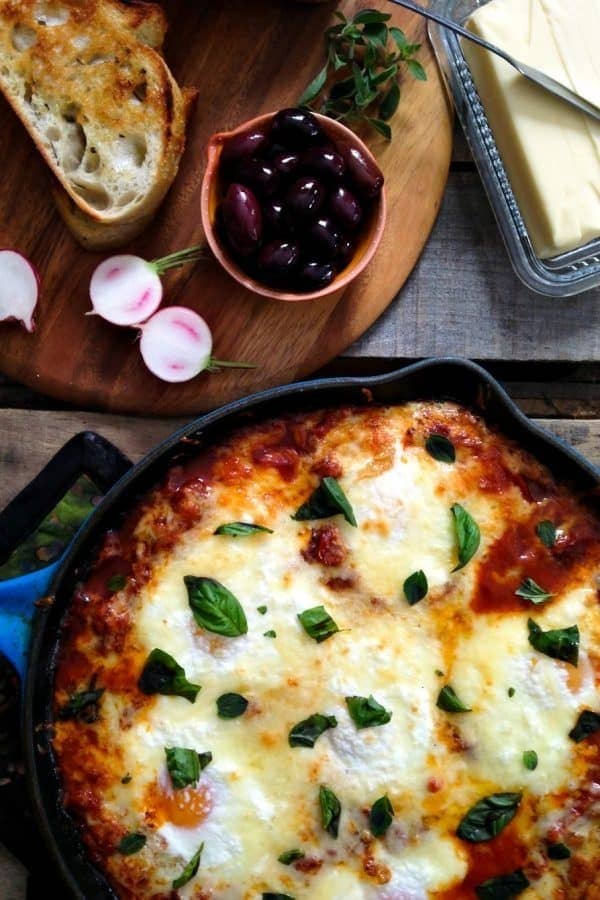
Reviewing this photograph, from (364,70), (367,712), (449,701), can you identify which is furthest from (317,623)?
(364,70)

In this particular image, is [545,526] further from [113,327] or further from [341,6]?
[341,6]

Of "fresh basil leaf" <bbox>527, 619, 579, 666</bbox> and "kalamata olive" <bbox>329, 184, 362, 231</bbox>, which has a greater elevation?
"kalamata olive" <bbox>329, 184, 362, 231</bbox>

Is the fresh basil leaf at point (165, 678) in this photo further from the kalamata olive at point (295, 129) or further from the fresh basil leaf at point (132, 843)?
the kalamata olive at point (295, 129)

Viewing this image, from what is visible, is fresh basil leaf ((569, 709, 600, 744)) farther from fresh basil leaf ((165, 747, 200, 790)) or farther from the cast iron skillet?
fresh basil leaf ((165, 747, 200, 790))

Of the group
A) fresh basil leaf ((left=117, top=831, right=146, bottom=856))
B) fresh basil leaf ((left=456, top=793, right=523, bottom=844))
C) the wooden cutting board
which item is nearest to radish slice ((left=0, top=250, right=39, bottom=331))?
the wooden cutting board

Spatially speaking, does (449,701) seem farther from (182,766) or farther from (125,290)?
(125,290)

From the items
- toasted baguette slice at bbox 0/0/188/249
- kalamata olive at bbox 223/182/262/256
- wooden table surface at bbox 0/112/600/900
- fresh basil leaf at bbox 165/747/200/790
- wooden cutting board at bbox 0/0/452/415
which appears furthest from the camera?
wooden table surface at bbox 0/112/600/900
